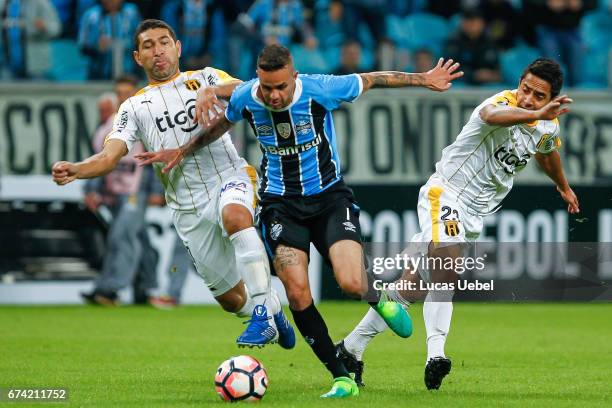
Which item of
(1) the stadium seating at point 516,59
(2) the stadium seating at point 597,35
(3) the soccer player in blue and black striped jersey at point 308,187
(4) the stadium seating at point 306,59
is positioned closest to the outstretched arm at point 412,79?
(3) the soccer player in blue and black striped jersey at point 308,187

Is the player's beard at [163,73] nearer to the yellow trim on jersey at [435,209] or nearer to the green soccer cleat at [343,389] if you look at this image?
the yellow trim on jersey at [435,209]

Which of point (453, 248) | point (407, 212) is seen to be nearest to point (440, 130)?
point (407, 212)

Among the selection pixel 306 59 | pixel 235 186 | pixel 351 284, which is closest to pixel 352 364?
pixel 351 284

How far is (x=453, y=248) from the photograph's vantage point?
913cm

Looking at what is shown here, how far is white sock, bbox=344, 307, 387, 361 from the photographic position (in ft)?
30.0

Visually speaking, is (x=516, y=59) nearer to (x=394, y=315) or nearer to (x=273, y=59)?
(x=394, y=315)

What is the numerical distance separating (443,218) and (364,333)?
1.03m

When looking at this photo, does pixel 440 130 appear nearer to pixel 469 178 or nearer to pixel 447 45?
pixel 447 45

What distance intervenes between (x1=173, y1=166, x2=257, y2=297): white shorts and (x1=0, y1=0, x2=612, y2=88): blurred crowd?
281 inches

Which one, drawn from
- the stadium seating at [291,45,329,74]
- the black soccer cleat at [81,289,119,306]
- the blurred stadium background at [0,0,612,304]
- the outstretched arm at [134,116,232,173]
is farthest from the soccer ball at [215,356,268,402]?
the stadium seating at [291,45,329,74]

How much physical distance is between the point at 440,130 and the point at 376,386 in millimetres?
8337

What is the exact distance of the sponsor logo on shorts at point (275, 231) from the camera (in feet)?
27.6

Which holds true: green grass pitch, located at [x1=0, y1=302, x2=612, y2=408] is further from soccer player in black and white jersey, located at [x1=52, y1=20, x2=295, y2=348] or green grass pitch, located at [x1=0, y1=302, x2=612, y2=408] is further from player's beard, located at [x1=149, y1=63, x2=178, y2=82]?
player's beard, located at [x1=149, y1=63, x2=178, y2=82]

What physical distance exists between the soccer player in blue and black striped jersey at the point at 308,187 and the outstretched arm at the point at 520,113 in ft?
1.34
